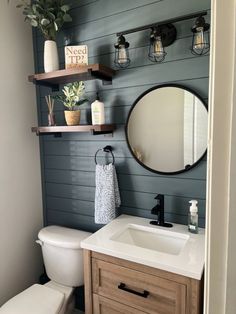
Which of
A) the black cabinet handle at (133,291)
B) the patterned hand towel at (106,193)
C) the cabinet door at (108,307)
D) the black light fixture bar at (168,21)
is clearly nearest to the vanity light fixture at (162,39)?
the black light fixture bar at (168,21)

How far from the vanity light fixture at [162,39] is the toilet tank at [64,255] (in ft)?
3.97

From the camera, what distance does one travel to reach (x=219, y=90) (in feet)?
1.27

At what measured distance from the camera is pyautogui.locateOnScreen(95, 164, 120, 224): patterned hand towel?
5.05ft

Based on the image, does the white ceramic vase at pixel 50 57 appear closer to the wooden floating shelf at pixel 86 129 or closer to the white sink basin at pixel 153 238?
the wooden floating shelf at pixel 86 129

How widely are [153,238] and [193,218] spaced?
0.27 metres

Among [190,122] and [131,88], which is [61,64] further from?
[190,122]

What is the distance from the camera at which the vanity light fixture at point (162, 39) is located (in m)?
1.23

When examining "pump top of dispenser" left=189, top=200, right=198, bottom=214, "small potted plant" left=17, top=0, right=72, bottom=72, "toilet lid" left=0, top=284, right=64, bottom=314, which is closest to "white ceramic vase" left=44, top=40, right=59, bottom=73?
"small potted plant" left=17, top=0, right=72, bottom=72

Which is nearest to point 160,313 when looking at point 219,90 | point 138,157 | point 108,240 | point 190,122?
point 108,240

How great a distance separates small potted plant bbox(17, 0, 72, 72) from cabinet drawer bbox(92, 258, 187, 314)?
129 centimetres

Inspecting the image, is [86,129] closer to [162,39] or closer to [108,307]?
[162,39]

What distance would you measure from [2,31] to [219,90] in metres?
1.76

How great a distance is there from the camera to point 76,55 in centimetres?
148

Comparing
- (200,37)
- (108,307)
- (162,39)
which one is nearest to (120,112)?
(162,39)
